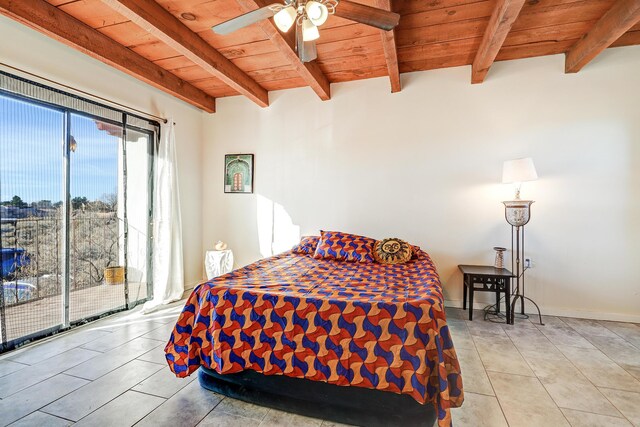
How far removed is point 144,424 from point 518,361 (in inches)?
98.6

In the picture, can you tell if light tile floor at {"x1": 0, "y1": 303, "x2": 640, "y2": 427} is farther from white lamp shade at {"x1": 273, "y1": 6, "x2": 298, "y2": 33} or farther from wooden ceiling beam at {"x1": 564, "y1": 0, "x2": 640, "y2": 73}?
wooden ceiling beam at {"x1": 564, "y1": 0, "x2": 640, "y2": 73}

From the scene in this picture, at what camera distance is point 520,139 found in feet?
10.8

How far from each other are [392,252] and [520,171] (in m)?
1.48

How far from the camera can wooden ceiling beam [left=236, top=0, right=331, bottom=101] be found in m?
2.06

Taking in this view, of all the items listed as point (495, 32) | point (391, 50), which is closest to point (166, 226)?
point (391, 50)

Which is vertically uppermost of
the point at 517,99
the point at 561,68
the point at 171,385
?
the point at 561,68

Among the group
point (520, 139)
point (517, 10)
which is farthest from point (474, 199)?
point (517, 10)

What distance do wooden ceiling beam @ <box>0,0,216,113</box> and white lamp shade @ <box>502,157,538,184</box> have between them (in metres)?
3.84

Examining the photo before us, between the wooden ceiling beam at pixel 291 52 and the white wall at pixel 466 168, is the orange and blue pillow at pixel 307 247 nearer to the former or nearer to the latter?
the white wall at pixel 466 168

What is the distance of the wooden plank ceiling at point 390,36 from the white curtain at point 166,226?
929mm

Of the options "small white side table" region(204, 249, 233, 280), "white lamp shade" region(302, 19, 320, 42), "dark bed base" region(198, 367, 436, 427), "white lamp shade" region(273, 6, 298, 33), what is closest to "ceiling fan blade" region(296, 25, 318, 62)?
"white lamp shade" region(302, 19, 320, 42)

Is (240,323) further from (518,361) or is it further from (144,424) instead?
(518,361)

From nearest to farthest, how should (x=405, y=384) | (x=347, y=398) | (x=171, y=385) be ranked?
(x=405, y=384), (x=347, y=398), (x=171, y=385)

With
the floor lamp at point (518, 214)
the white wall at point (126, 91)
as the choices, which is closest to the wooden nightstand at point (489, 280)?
the floor lamp at point (518, 214)
